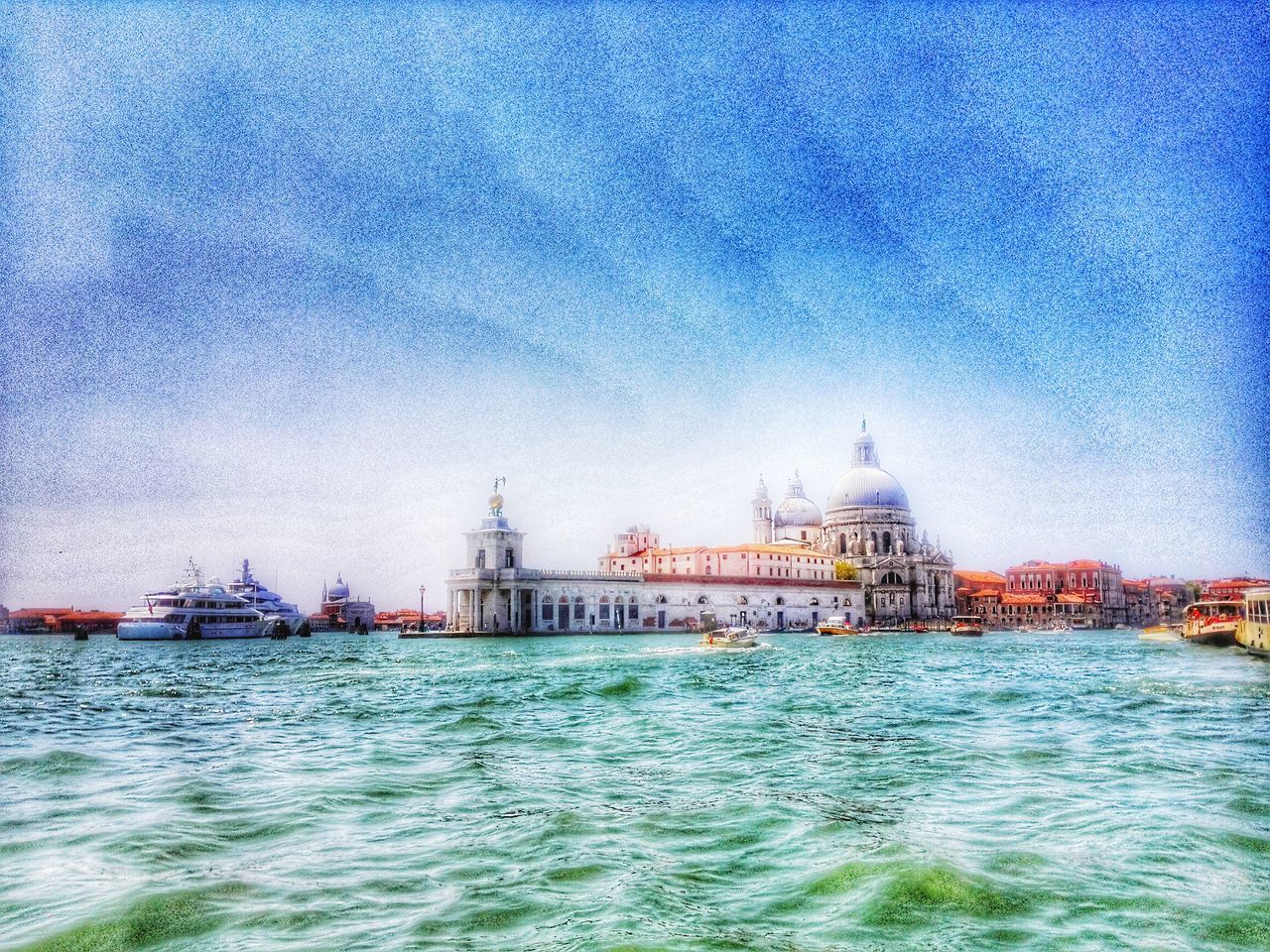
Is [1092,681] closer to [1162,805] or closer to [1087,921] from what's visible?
Answer: [1162,805]

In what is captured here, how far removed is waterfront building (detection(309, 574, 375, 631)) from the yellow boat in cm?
6928

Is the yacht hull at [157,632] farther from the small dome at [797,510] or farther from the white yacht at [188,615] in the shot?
the small dome at [797,510]

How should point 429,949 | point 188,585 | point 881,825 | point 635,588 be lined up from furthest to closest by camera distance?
point 635,588
point 188,585
point 881,825
point 429,949

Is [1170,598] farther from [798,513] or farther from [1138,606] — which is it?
[798,513]

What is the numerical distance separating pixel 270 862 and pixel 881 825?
3.19 meters

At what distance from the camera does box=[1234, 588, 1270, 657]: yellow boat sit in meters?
24.6

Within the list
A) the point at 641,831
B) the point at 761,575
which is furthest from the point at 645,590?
the point at 641,831

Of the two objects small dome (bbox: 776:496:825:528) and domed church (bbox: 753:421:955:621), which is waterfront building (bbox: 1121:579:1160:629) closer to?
domed church (bbox: 753:421:955:621)

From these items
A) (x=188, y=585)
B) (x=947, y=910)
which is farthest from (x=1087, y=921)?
(x=188, y=585)

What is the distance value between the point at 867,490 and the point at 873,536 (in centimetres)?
459

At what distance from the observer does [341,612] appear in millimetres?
86000

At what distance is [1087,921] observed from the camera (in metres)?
3.84

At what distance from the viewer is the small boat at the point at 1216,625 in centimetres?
3256

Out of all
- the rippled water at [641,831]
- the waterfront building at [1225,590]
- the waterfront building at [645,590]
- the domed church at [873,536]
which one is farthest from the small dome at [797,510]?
the rippled water at [641,831]
